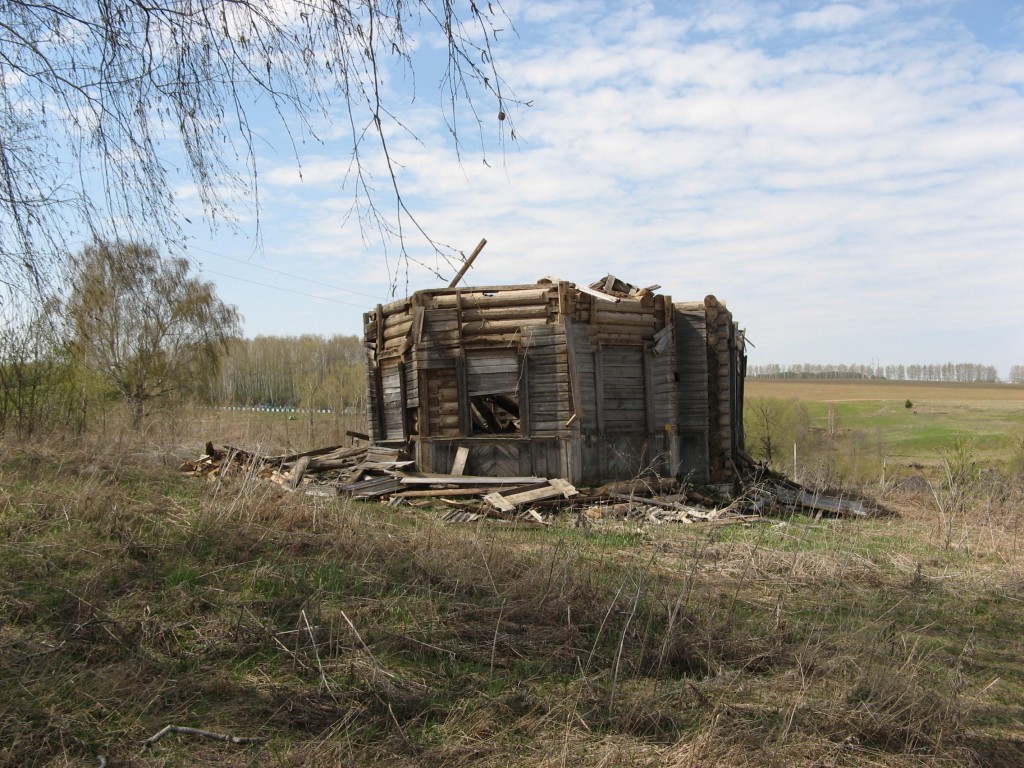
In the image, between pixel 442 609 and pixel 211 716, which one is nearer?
pixel 211 716

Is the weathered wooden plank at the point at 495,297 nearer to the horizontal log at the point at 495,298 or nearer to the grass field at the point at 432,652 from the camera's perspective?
the horizontal log at the point at 495,298

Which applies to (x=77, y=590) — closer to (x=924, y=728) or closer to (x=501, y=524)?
(x=924, y=728)

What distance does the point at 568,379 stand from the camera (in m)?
15.0

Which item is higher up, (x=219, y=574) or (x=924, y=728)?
(x=219, y=574)

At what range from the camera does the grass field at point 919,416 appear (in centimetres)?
4909

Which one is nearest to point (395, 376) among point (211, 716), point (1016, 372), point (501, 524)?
point (501, 524)

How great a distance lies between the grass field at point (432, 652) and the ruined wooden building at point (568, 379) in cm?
758

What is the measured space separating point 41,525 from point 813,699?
5.86 meters

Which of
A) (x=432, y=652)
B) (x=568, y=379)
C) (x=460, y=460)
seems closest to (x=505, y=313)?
(x=568, y=379)

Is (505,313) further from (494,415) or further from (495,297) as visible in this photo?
(494,415)

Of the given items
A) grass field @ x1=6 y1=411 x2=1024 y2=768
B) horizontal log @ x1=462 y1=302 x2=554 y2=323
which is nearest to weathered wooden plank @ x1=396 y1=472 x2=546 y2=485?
horizontal log @ x1=462 y1=302 x2=554 y2=323

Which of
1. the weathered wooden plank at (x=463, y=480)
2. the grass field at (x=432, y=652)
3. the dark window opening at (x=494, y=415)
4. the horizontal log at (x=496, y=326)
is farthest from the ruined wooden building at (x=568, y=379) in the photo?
the grass field at (x=432, y=652)

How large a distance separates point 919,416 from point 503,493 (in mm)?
70230

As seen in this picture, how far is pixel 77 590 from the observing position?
504 cm
